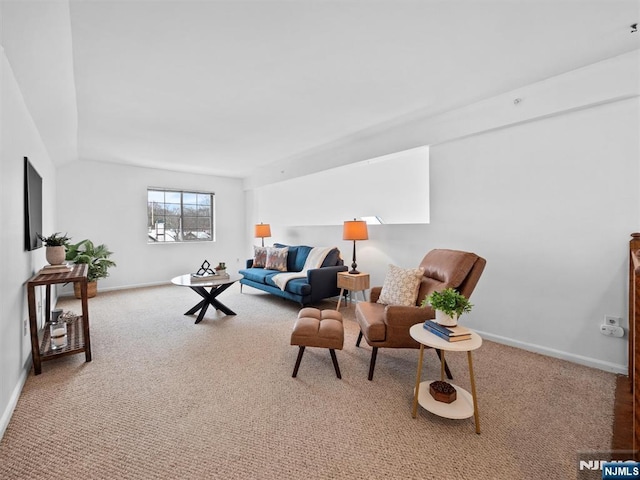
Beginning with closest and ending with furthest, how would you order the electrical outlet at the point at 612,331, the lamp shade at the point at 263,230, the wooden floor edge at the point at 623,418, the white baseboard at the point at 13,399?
the wooden floor edge at the point at 623,418, the white baseboard at the point at 13,399, the electrical outlet at the point at 612,331, the lamp shade at the point at 263,230

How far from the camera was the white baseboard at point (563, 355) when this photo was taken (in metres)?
2.44

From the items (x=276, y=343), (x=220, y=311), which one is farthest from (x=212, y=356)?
(x=220, y=311)

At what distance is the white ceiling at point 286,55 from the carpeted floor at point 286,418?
7.72 ft

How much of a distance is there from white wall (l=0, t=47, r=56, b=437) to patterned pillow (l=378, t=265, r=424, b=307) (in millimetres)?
2769

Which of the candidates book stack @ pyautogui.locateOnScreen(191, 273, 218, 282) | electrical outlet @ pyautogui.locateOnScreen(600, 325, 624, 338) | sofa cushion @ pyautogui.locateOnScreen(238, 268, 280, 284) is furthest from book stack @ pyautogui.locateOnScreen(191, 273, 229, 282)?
electrical outlet @ pyautogui.locateOnScreen(600, 325, 624, 338)

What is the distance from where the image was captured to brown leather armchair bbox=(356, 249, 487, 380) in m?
2.25

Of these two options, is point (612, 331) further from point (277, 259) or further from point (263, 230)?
point (263, 230)

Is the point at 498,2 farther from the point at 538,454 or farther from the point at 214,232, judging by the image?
the point at 214,232

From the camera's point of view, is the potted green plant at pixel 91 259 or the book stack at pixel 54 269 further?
the potted green plant at pixel 91 259

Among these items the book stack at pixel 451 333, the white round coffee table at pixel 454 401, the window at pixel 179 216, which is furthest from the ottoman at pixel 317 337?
the window at pixel 179 216

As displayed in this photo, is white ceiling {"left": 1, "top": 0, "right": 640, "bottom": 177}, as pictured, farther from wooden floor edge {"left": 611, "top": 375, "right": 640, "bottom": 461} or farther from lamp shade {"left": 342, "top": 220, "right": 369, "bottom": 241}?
wooden floor edge {"left": 611, "top": 375, "right": 640, "bottom": 461}

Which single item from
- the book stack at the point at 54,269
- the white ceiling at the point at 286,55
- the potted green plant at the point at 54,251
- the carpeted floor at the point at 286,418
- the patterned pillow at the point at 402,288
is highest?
the white ceiling at the point at 286,55

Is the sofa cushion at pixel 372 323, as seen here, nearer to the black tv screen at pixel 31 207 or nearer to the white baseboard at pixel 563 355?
the white baseboard at pixel 563 355

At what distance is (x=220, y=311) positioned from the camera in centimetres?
424
